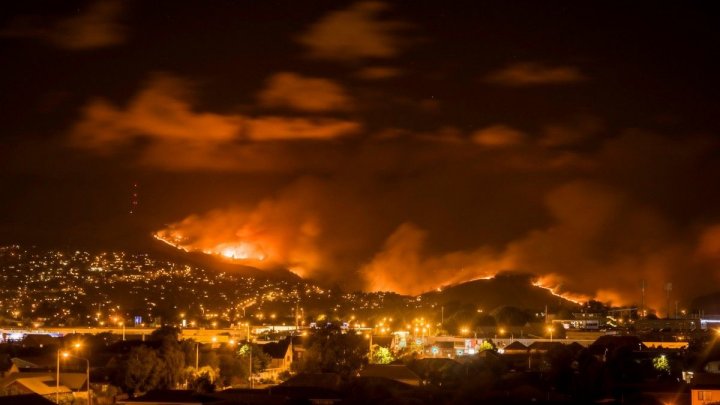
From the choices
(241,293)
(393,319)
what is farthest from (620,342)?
(241,293)

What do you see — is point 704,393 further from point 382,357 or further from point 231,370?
point 382,357

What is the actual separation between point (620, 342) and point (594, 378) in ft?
58.4

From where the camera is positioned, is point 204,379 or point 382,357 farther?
point 382,357

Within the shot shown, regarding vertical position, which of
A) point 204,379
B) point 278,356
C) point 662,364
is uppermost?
point 278,356

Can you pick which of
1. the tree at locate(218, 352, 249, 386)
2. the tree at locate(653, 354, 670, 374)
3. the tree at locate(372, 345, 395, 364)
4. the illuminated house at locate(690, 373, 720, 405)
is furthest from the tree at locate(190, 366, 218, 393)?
the tree at locate(653, 354, 670, 374)

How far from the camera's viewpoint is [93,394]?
1259 inches

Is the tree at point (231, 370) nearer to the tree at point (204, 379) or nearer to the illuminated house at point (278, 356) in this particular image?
the tree at point (204, 379)

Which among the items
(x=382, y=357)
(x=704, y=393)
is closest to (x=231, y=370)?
(x=382, y=357)

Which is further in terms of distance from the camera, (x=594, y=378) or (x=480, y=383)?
(x=594, y=378)

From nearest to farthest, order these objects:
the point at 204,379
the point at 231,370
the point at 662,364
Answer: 1. the point at 204,379
2. the point at 231,370
3. the point at 662,364

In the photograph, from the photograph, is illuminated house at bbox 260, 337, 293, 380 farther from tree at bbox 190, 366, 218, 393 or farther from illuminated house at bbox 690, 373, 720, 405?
illuminated house at bbox 690, 373, 720, 405

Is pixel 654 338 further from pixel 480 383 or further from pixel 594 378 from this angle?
pixel 480 383

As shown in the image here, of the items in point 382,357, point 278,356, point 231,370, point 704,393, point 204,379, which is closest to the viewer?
point 704,393

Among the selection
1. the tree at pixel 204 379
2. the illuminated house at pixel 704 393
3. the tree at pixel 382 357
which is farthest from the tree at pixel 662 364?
the tree at pixel 204 379
